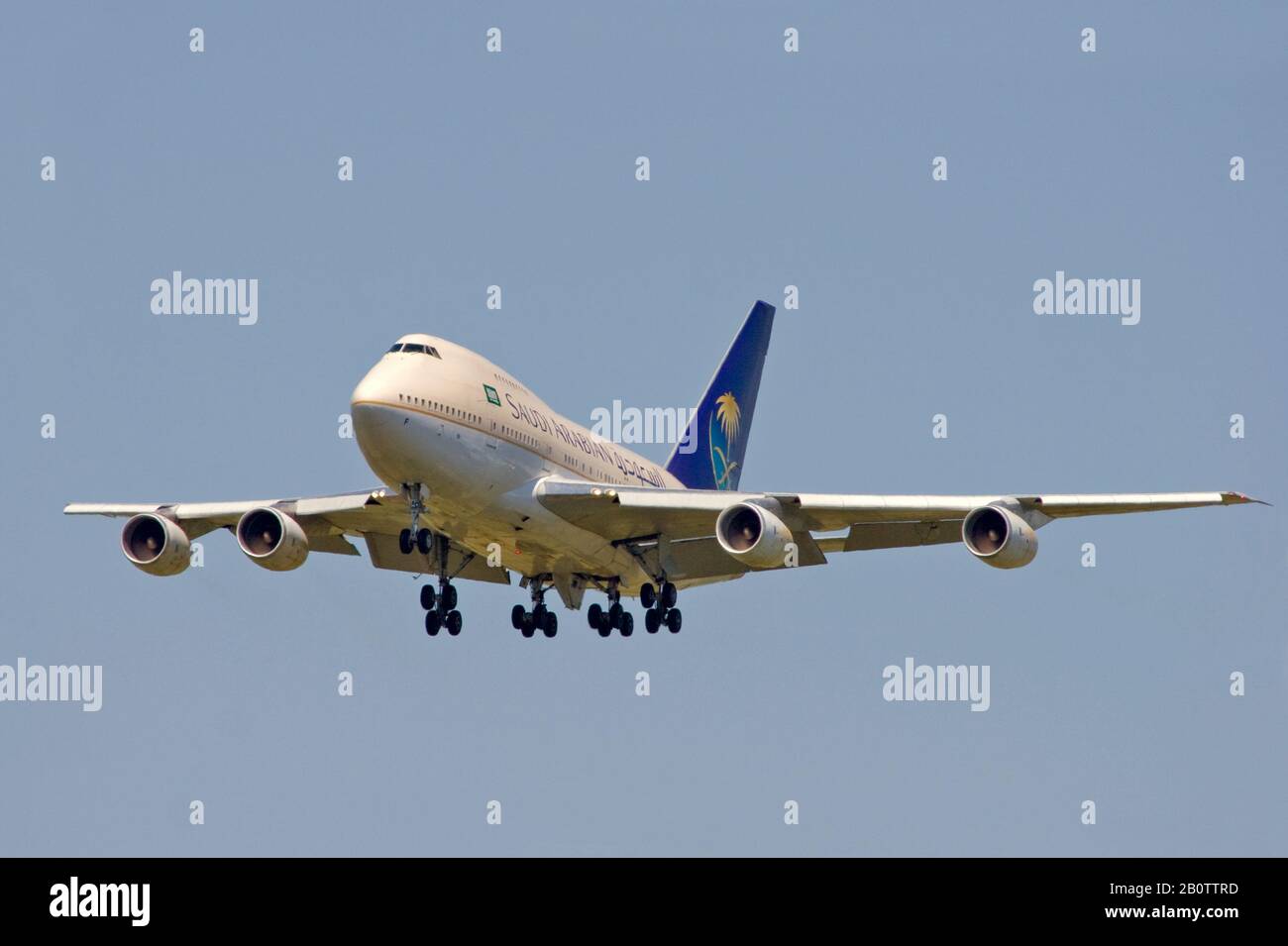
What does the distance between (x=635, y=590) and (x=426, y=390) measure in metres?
10.5

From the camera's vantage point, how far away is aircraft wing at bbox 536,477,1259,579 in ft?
146

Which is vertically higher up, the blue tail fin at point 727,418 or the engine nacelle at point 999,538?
the blue tail fin at point 727,418

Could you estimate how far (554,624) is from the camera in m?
50.7

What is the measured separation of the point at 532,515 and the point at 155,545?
386 inches

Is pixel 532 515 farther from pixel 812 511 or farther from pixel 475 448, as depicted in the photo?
pixel 812 511

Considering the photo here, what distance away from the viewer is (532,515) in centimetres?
4488

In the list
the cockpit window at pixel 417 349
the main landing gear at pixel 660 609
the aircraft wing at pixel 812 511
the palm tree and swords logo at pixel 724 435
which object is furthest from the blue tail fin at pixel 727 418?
the cockpit window at pixel 417 349

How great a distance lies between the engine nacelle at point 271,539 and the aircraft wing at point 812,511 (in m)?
6.13

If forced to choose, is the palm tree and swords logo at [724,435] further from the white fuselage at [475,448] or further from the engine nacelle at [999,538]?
the engine nacelle at [999,538]

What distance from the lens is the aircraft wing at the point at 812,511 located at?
4456 centimetres

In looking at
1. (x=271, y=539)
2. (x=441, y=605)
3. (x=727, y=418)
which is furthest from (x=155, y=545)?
(x=727, y=418)

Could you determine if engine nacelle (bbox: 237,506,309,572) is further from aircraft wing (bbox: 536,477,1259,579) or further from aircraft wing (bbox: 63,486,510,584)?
aircraft wing (bbox: 536,477,1259,579)

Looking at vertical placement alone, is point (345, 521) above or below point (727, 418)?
below

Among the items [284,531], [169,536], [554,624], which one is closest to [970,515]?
[554,624]
